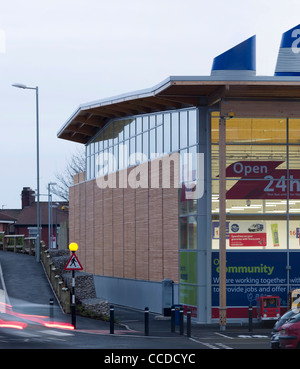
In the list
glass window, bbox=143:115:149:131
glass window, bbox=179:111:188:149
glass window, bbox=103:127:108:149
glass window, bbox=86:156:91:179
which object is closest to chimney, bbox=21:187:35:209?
glass window, bbox=86:156:91:179

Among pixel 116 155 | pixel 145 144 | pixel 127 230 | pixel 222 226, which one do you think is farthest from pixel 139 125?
pixel 222 226

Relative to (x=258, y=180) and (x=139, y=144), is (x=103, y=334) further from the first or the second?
(x=139, y=144)

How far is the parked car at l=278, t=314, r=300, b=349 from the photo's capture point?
64.4ft

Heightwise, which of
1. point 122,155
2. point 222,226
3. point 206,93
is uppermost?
point 206,93

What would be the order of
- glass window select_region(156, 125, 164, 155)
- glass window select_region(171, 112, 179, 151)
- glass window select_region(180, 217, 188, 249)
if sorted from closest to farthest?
1. glass window select_region(180, 217, 188, 249)
2. glass window select_region(171, 112, 179, 151)
3. glass window select_region(156, 125, 164, 155)

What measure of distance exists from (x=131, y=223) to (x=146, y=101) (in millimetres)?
7012

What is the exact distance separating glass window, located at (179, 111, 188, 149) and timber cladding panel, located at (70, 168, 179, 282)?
2.15m

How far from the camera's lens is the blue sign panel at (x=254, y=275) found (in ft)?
104

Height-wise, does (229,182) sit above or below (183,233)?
above

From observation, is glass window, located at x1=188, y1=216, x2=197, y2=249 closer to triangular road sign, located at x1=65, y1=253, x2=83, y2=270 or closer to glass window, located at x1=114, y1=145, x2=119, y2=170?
triangular road sign, located at x1=65, y1=253, x2=83, y2=270

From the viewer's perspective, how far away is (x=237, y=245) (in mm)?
31953

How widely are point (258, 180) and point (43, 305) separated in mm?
10009

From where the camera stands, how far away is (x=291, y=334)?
19.8 metres
